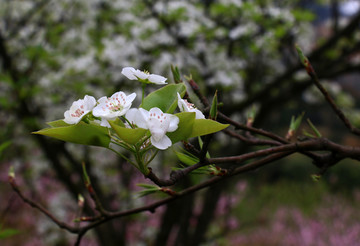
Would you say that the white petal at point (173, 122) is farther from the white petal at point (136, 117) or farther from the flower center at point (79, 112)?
the flower center at point (79, 112)

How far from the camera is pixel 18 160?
5.96 meters

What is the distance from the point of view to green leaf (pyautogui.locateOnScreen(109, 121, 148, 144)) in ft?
1.73

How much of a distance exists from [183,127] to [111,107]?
4.8 inches

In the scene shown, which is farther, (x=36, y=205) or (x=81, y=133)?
(x=36, y=205)

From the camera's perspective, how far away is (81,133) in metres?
0.57

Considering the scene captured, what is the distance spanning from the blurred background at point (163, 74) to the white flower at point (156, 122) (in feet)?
2.59

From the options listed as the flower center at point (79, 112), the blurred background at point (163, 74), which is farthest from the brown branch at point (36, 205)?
the flower center at point (79, 112)

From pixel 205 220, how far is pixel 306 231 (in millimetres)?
3942

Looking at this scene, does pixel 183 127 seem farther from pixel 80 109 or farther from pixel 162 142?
pixel 80 109

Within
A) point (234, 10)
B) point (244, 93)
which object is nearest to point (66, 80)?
point (234, 10)

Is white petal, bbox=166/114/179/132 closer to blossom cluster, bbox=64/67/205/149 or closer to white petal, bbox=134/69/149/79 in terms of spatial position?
blossom cluster, bbox=64/67/205/149

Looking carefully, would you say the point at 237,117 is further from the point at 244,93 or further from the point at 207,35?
the point at 207,35

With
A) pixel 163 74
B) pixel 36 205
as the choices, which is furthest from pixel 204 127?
pixel 163 74

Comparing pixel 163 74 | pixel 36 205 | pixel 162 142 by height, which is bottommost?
pixel 163 74
